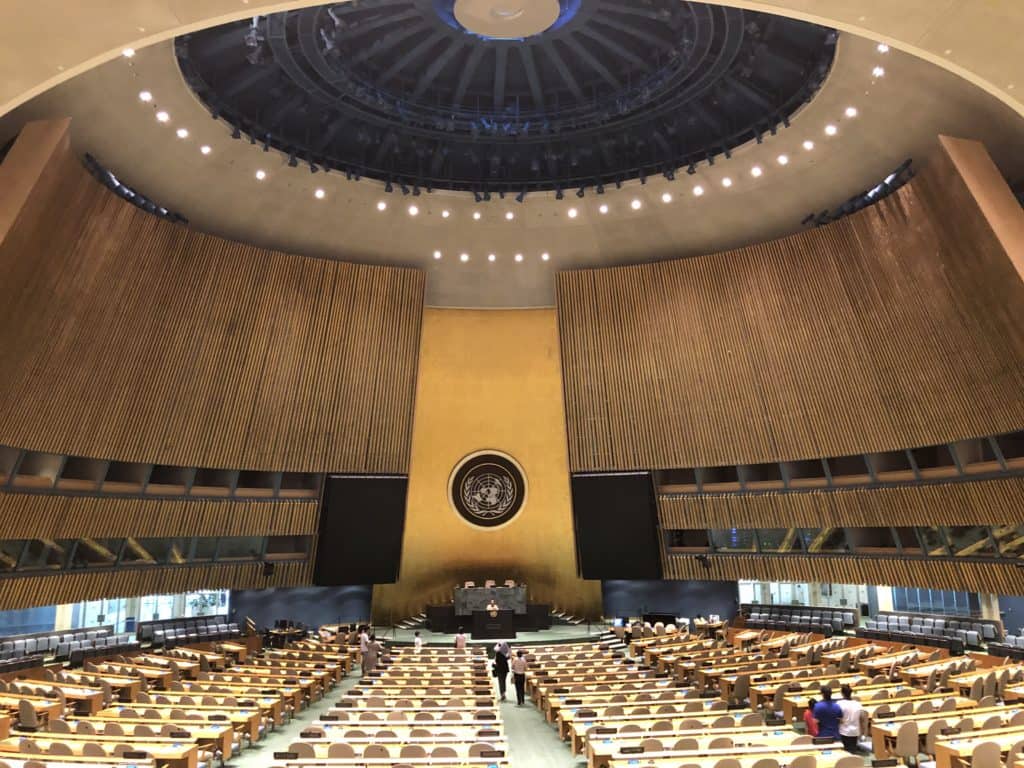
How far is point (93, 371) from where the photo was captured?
15.5 meters

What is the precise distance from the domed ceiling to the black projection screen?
8280 mm

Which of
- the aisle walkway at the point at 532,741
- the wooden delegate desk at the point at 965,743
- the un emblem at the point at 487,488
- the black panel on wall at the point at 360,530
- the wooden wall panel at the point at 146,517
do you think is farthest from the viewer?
the un emblem at the point at 487,488

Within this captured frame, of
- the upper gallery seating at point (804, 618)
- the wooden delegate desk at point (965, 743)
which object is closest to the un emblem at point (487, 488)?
the upper gallery seating at point (804, 618)

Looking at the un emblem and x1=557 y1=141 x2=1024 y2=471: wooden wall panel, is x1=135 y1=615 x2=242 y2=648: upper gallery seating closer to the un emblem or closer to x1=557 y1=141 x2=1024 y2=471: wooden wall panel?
the un emblem

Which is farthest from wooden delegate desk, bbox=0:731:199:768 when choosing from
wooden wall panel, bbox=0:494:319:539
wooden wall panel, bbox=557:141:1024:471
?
wooden wall panel, bbox=557:141:1024:471

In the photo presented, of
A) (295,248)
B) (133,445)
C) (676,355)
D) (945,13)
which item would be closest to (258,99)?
(295,248)

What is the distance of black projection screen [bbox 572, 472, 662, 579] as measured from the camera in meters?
20.9

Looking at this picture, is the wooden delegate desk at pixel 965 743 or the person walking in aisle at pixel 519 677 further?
the person walking in aisle at pixel 519 677

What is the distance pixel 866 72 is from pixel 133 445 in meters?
17.0

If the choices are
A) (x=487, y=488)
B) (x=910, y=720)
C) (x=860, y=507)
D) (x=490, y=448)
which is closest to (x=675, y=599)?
(x=487, y=488)

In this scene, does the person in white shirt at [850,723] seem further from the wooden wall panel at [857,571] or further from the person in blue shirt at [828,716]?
the wooden wall panel at [857,571]

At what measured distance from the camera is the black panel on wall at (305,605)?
71.3 ft

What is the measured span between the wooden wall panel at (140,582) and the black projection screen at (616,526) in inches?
301

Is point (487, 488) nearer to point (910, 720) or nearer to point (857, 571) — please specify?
point (857, 571)
